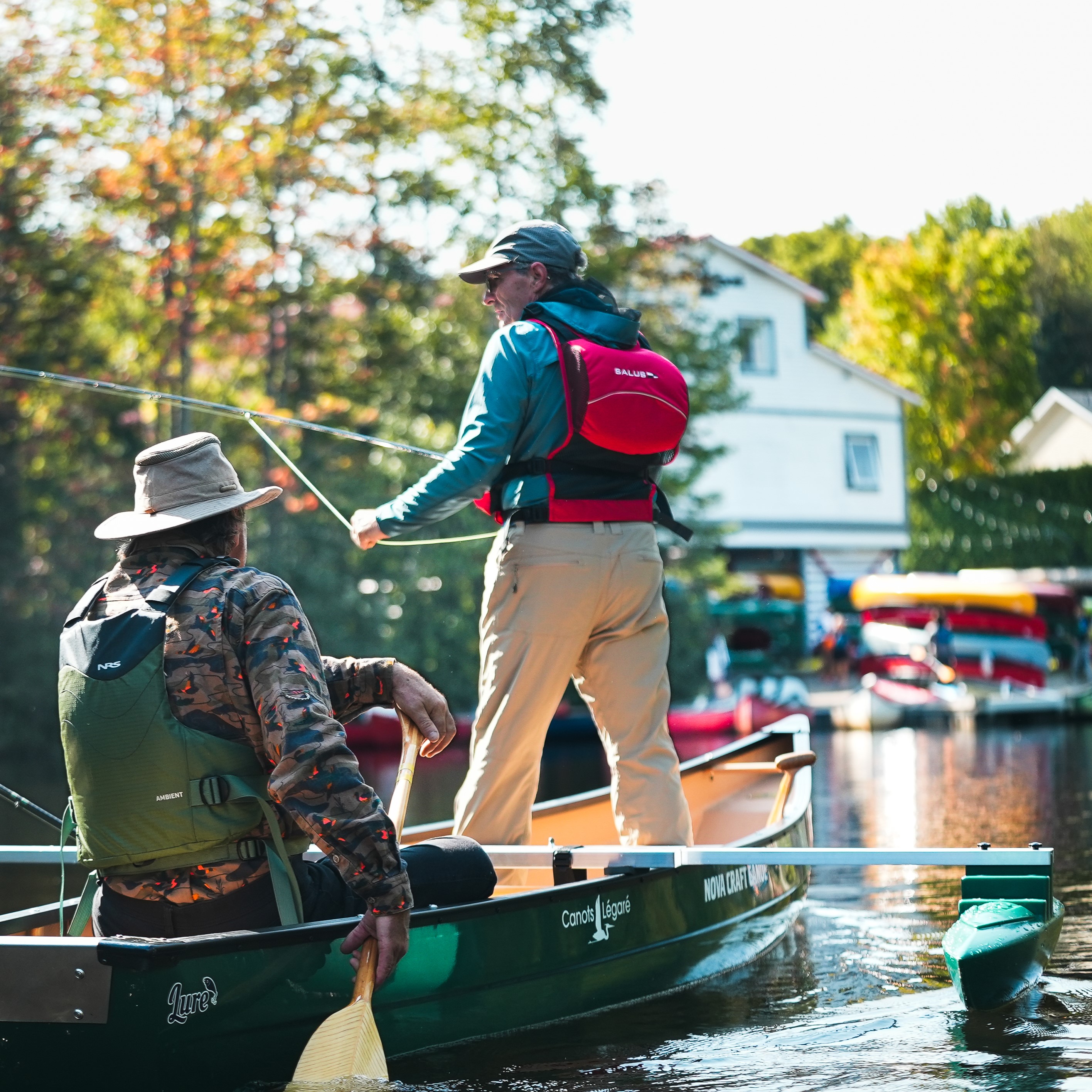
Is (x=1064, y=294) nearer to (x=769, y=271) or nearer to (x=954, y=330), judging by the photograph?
(x=769, y=271)

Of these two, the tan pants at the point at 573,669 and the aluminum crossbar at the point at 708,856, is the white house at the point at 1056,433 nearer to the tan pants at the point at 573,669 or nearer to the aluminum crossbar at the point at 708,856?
the tan pants at the point at 573,669

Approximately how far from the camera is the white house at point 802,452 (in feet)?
118

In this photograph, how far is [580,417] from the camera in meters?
4.81

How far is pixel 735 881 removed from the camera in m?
5.75

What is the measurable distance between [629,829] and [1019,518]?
119 ft

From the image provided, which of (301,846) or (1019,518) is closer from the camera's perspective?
(301,846)

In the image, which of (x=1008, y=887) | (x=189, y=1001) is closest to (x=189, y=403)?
(x=189, y=1001)

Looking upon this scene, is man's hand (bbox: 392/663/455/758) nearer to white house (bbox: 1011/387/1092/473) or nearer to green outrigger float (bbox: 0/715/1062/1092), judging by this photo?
green outrigger float (bbox: 0/715/1062/1092)

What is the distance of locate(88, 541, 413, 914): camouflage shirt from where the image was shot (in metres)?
3.43

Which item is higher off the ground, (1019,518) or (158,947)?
(1019,518)

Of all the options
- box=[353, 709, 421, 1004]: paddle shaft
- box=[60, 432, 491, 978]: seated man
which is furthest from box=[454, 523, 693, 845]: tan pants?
box=[60, 432, 491, 978]: seated man

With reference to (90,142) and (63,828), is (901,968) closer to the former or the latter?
(63,828)

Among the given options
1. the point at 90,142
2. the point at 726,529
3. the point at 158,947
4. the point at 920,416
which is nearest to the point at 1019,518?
the point at 920,416

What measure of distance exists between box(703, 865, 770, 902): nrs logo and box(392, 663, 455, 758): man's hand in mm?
1696
